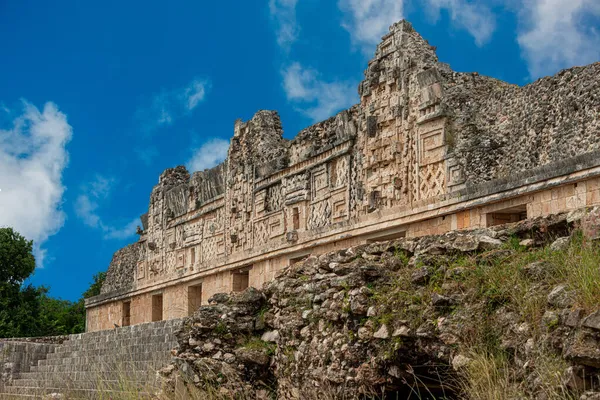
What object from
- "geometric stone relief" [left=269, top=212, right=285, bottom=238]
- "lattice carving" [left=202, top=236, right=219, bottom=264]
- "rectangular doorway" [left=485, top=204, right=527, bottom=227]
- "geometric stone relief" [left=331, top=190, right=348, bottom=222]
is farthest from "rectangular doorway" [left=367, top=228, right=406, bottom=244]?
"lattice carving" [left=202, top=236, right=219, bottom=264]

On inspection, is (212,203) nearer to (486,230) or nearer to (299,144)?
(299,144)

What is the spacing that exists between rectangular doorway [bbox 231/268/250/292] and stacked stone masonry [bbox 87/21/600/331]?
0.10ft

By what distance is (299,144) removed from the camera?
1438cm

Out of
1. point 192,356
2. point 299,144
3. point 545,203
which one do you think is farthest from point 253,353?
point 299,144

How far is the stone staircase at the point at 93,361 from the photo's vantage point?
9.50 m

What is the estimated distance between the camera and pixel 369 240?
12.0 meters

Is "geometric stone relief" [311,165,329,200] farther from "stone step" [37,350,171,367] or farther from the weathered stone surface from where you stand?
the weathered stone surface

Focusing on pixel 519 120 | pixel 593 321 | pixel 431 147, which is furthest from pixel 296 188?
pixel 593 321

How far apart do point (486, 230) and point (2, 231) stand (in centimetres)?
2023

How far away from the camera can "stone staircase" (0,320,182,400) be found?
9.50 meters

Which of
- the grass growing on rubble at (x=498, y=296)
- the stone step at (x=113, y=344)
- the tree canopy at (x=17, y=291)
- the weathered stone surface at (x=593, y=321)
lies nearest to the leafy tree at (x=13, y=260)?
the tree canopy at (x=17, y=291)

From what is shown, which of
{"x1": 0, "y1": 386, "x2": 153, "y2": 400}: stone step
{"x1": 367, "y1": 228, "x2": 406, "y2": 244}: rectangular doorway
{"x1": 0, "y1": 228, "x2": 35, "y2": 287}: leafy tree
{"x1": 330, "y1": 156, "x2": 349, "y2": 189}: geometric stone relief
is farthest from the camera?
{"x1": 0, "y1": 228, "x2": 35, "y2": 287}: leafy tree

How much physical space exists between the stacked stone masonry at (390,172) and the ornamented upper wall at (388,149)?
20 mm

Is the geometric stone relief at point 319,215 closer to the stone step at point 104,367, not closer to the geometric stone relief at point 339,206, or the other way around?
the geometric stone relief at point 339,206
